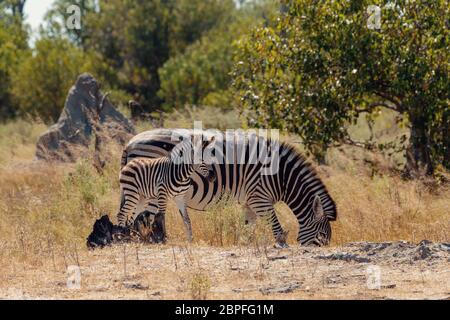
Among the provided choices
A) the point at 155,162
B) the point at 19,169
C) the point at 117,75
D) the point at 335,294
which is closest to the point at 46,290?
the point at 335,294

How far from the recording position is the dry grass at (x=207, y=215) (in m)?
10.7

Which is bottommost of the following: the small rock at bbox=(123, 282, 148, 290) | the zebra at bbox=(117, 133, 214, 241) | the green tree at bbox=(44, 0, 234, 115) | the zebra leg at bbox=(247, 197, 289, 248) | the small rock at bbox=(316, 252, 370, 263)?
the small rock at bbox=(123, 282, 148, 290)

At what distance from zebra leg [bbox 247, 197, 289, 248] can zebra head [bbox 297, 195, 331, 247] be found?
423 millimetres

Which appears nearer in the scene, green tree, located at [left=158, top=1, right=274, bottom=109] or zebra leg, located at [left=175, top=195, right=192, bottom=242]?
zebra leg, located at [left=175, top=195, right=192, bottom=242]

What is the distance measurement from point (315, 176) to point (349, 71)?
2534mm

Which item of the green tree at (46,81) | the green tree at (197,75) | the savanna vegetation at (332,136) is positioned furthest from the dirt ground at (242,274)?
the green tree at (46,81)

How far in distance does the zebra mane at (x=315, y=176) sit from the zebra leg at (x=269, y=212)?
67 cm

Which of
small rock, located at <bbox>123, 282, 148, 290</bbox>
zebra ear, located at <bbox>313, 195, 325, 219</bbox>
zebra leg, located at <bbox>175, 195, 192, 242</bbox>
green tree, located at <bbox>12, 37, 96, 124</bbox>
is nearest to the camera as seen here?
small rock, located at <bbox>123, 282, 148, 290</bbox>

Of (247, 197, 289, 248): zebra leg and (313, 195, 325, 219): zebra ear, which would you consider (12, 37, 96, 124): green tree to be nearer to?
(247, 197, 289, 248): zebra leg

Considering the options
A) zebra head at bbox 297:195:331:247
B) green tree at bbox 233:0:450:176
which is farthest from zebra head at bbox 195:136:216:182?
green tree at bbox 233:0:450:176

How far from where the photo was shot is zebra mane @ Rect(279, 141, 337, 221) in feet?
40.2

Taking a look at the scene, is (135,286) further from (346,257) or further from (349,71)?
(349,71)

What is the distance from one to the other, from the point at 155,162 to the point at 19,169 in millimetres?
6365
